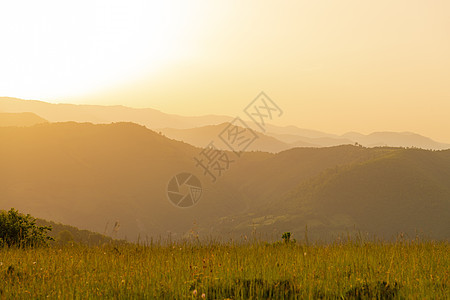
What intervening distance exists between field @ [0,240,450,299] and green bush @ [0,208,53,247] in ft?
13.9

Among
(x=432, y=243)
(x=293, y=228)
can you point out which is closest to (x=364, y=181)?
(x=293, y=228)

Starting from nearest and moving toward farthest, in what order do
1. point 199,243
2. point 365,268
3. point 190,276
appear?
point 190,276 < point 365,268 < point 199,243

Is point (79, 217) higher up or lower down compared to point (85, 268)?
lower down

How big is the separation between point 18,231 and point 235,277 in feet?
32.6

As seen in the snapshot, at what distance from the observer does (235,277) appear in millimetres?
7051

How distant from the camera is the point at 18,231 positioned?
14.3 metres

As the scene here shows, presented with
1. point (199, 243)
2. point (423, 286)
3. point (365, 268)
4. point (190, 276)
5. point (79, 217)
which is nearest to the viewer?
point (423, 286)

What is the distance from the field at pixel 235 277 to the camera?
6.52 meters

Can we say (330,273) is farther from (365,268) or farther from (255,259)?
(255,259)

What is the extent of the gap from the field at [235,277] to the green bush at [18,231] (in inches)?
166

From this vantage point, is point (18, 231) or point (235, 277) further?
point (18, 231)

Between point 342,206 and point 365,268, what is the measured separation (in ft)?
624

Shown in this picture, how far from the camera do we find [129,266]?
8.31 m

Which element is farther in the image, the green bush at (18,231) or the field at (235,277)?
the green bush at (18,231)
